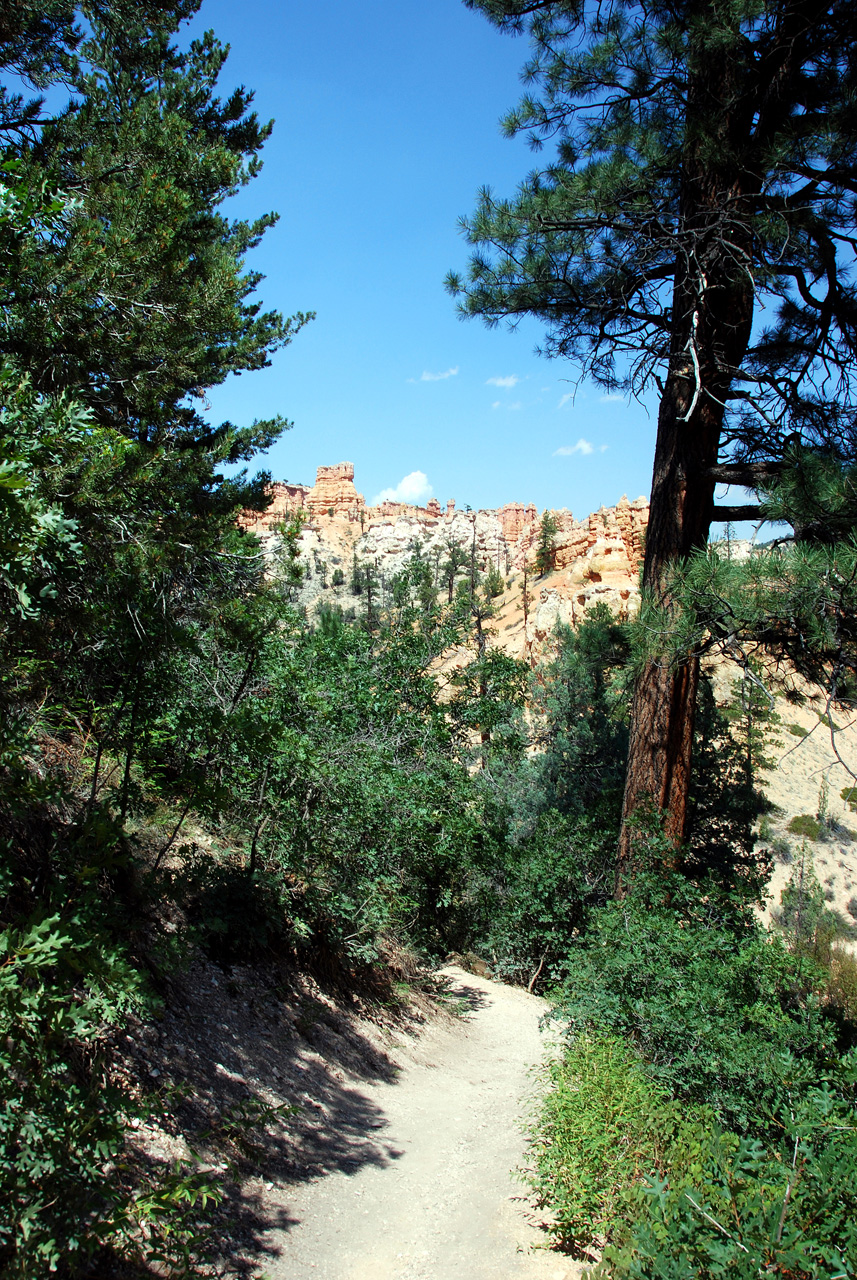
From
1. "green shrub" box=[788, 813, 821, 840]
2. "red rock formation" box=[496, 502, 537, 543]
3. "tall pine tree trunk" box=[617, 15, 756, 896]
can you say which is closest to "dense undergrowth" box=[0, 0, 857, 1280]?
"tall pine tree trunk" box=[617, 15, 756, 896]

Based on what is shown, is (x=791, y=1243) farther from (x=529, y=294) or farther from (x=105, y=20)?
(x=105, y=20)

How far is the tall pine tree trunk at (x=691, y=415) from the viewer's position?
18.6ft

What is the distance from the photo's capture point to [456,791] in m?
8.48

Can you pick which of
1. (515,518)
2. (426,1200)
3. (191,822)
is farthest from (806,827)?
(515,518)

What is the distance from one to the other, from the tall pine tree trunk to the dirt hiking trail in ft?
6.63

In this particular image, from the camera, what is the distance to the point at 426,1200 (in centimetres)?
398

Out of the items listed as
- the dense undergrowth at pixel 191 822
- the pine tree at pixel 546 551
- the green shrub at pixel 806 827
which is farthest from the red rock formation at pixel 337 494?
the dense undergrowth at pixel 191 822

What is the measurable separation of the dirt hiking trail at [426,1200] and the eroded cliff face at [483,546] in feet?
11.1

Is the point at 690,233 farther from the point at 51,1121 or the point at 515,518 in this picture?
the point at 515,518

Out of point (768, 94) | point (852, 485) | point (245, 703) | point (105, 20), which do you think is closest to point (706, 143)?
point (768, 94)

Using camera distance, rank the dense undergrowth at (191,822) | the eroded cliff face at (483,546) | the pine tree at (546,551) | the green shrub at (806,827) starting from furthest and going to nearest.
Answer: the pine tree at (546,551), the eroded cliff face at (483,546), the green shrub at (806,827), the dense undergrowth at (191,822)

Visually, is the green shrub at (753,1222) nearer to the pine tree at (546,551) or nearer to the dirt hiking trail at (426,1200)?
the dirt hiking trail at (426,1200)

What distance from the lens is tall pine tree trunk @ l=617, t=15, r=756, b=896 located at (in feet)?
18.6

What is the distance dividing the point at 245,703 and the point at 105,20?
509 centimetres
